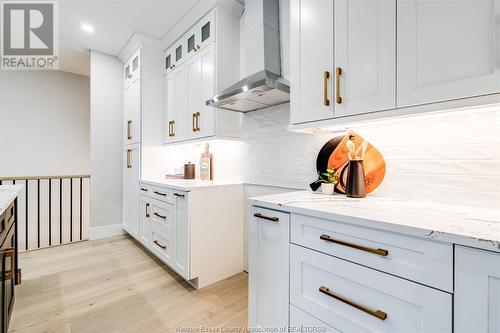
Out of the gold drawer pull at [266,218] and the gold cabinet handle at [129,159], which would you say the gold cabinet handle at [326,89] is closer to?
the gold drawer pull at [266,218]

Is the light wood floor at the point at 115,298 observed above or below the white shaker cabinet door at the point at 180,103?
below

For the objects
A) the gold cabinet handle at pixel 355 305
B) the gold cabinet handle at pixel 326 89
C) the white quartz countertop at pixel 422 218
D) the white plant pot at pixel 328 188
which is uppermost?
the gold cabinet handle at pixel 326 89

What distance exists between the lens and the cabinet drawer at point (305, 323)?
1.05 metres

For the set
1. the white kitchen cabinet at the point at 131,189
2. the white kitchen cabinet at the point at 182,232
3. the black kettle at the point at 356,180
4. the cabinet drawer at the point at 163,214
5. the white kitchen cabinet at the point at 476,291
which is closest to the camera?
the white kitchen cabinet at the point at 476,291

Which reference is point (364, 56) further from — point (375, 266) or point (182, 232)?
point (182, 232)

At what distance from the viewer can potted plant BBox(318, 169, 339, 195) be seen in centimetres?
153

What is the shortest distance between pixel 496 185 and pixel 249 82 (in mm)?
1480

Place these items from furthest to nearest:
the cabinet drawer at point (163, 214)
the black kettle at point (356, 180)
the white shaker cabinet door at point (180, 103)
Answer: the white shaker cabinet door at point (180, 103) → the cabinet drawer at point (163, 214) → the black kettle at point (356, 180)

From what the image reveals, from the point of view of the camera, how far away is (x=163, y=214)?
2373mm

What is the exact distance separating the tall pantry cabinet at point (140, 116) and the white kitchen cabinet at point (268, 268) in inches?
86.0

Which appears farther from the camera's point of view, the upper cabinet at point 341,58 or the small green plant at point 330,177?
the small green plant at point 330,177

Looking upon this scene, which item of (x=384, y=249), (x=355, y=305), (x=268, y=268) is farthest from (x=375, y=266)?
(x=268, y=268)

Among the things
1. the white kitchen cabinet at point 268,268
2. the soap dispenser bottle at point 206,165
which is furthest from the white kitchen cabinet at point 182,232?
the white kitchen cabinet at point 268,268

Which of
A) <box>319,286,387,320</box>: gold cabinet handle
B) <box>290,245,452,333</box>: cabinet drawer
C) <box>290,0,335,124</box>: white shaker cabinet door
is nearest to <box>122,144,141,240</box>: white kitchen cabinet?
<box>290,0,335,124</box>: white shaker cabinet door
